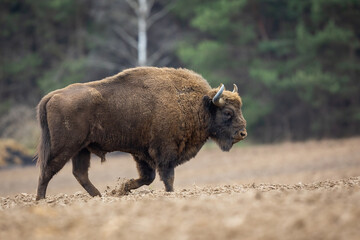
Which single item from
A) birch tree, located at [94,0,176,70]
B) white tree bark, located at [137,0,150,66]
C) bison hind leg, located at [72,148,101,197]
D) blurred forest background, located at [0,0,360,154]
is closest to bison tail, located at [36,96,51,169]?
bison hind leg, located at [72,148,101,197]

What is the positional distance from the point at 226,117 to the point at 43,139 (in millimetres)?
3380

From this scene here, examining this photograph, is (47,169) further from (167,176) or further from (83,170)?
(167,176)

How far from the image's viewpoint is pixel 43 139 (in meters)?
8.78

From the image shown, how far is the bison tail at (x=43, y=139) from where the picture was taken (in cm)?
869

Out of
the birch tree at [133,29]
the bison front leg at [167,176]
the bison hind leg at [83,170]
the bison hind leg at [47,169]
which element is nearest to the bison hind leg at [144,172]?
the bison front leg at [167,176]

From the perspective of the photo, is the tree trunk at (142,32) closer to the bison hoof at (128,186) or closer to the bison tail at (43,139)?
the bison hoof at (128,186)

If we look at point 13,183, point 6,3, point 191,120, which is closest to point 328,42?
point 13,183

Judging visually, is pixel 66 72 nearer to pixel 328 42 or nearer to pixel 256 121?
pixel 256 121

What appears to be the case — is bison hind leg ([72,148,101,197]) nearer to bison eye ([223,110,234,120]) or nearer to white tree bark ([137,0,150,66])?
bison eye ([223,110,234,120])

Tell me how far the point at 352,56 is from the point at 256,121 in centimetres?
594

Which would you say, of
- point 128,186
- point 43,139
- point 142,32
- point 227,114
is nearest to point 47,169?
point 43,139

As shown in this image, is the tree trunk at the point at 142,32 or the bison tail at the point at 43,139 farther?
the tree trunk at the point at 142,32

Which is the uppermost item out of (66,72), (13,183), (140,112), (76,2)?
(76,2)

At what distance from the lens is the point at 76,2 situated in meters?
33.5
